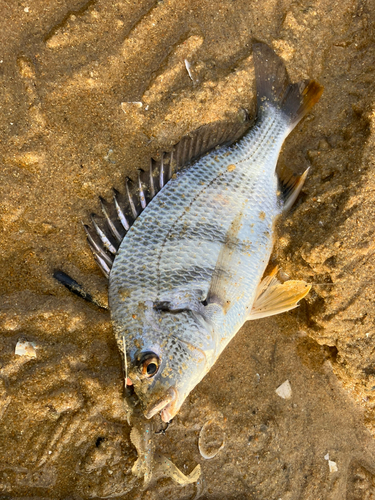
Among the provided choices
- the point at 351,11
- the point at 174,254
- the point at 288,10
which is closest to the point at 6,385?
the point at 174,254

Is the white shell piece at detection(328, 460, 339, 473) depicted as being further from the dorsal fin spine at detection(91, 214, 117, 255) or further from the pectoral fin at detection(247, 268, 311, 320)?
the dorsal fin spine at detection(91, 214, 117, 255)

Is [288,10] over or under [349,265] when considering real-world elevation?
over

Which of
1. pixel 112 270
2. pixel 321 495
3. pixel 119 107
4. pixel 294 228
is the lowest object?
pixel 321 495

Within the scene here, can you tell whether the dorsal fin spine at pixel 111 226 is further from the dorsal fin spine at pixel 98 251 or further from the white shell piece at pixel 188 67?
the white shell piece at pixel 188 67

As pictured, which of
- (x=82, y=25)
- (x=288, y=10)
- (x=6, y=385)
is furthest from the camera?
(x=288, y=10)

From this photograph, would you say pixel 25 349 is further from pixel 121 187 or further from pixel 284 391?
pixel 284 391

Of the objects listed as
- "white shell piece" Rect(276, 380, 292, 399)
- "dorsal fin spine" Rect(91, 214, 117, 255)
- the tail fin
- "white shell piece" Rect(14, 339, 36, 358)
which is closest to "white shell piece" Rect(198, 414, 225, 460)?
"white shell piece" Rect(276, 380, 292, 399)

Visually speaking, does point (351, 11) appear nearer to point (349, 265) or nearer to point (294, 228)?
point (294, 228)
